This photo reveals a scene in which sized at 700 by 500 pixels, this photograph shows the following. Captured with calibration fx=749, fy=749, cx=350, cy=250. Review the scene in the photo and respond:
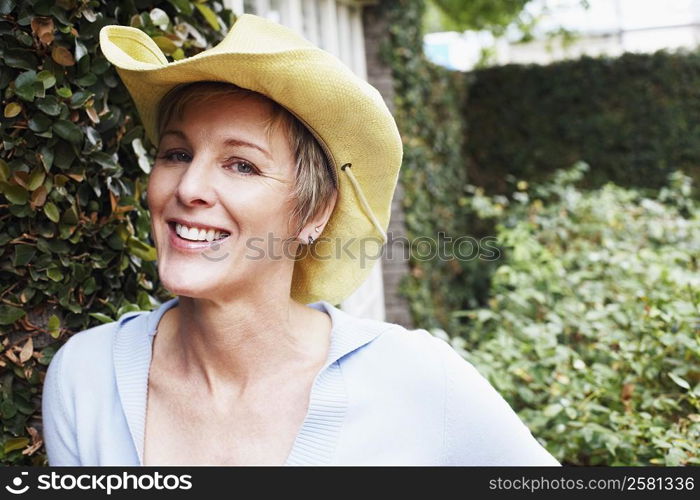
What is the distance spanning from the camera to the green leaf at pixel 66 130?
1811 millimetres

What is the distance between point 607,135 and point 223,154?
9.13 meters

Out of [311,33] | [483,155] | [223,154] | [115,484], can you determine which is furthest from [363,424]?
[483,155]

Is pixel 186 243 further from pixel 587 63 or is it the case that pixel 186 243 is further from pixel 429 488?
pixel 587 63

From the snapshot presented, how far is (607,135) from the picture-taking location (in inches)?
386

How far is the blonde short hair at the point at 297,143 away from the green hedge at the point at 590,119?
8504 mm

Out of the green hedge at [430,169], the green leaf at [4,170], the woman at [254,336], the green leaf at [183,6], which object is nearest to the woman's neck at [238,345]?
the woman at [254,336]

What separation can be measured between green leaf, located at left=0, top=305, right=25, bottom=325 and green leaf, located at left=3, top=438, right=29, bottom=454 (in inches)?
11.1

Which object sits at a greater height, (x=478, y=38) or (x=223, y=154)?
(x=478, y=38)

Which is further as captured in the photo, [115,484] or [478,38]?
[478,38]

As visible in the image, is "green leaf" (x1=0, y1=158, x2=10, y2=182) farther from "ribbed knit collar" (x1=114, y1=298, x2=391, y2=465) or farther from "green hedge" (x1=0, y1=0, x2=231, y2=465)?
"ribbed knit collar" (x1=114, y1=298, x2=391, y2=465)

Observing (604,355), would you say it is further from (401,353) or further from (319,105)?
(319,105)

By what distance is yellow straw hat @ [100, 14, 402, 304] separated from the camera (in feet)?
4.85

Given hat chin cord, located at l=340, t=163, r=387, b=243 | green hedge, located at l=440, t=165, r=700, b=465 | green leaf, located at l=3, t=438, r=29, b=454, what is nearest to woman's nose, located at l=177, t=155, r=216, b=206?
hat chin cord, located at l=340, t=163, r=387, b=243

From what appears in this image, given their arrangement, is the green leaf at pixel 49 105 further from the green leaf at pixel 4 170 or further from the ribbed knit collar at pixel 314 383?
the ribbed knit collar at pixel 314 383
